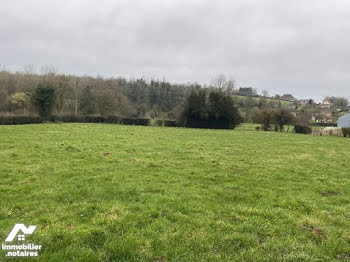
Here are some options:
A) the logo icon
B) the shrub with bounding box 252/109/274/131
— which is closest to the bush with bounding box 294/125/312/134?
the shrub with bounding box 252/109/274/131

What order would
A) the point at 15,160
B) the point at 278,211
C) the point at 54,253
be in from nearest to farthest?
the point at 54,253
the point at 278,211
the point at 15,160

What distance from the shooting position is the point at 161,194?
5.88 m

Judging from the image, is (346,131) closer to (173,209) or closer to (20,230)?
(173,209)

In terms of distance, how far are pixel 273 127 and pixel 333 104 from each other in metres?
72.5

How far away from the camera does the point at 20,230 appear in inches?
153

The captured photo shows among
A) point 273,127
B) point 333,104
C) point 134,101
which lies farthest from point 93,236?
point 333,104

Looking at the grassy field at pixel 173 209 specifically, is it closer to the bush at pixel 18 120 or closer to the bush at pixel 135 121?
the bush at pixel 18 120

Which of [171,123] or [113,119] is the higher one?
[113,119]

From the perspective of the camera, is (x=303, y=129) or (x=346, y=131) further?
(x=303, y=129)

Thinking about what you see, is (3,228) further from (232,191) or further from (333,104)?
(333,104)

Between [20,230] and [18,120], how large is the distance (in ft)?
95.8

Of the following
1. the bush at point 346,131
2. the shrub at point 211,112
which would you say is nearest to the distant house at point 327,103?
the bush at point 346,131

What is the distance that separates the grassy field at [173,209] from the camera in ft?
11.9

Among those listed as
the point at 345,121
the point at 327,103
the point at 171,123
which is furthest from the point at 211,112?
the point at 327,103
